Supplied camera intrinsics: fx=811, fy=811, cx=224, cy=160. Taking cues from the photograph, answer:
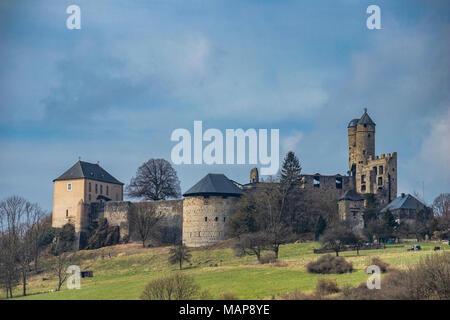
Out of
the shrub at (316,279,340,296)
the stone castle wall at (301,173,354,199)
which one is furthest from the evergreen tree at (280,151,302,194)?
the shrub at (316,279,340,296)

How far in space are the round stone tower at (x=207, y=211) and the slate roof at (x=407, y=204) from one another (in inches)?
562

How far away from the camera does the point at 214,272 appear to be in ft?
143

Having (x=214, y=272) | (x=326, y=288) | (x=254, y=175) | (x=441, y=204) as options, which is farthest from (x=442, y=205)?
(x=326, y=288)

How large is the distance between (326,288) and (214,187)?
34.2 metres

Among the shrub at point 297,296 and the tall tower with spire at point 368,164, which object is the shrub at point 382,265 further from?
the tall tower with spire at point 368,164

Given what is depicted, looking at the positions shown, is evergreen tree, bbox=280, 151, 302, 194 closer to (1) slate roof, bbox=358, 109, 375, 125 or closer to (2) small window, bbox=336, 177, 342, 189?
(2) small window, bbox=336, 177, 342, 189

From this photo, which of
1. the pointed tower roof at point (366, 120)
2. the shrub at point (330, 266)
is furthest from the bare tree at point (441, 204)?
the shrub at point (330, 266)

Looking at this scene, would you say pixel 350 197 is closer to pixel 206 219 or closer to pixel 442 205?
pixel 206 219

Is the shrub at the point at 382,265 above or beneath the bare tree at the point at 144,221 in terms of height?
beneath

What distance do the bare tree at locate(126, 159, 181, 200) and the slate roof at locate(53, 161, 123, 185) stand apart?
2648 mm

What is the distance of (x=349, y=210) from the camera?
62688 millimetres

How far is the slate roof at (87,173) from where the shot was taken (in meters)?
73.6
